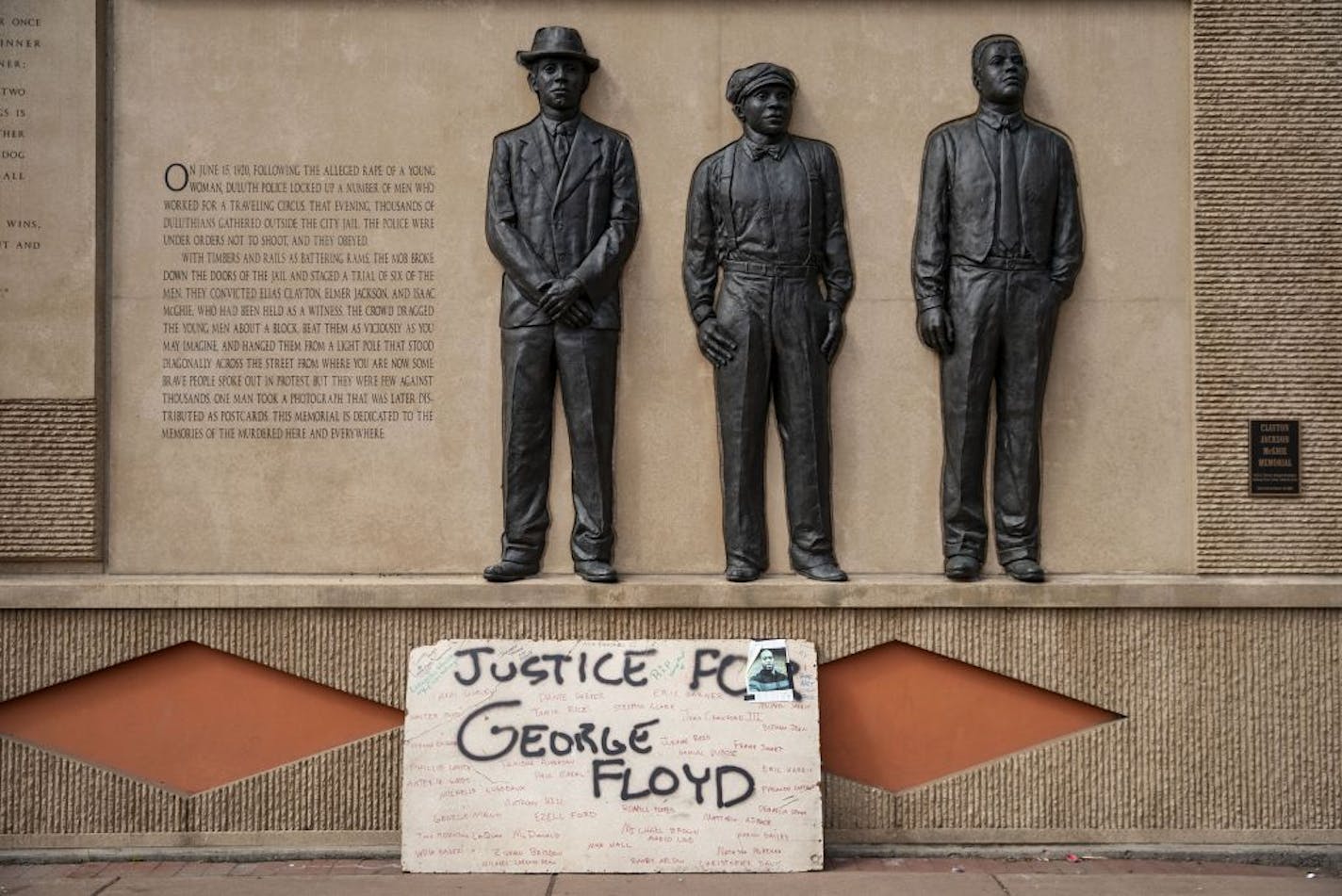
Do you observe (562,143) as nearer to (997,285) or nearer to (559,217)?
(559,217)

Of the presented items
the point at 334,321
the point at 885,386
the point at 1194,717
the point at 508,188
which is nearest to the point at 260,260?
the point at 334,321

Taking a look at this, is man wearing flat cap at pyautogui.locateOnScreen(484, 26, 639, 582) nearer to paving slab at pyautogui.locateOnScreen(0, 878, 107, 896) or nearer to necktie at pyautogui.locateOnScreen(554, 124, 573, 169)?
necktie at pyautogui.locateOnScreen(554, 124, 573, 169)

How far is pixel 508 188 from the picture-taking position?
568 centimetres

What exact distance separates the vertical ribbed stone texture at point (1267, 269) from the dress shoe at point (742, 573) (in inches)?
77.3

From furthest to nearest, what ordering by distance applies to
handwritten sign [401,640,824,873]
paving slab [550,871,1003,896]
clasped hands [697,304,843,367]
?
clasped hands [697,304,843,367] → handwritten sign [401,640,824,873] → paving slab [550,871,1003,896]

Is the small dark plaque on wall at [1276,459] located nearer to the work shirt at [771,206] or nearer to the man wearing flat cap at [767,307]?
the man wearing flat cap at [767,307]

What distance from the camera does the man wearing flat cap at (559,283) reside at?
18.4 feet

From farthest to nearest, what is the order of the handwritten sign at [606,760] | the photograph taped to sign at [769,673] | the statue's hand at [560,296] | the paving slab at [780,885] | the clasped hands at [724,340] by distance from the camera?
the clasped hands at [724,340]
the statue's hand at [560,296]
the photograph taped to sign at [769,673]
the handwritten sign at [606,760]
the paving slab at [780,885]

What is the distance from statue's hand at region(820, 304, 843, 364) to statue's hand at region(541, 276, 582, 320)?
1088 mm

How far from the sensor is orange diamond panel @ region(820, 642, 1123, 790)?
5.61m

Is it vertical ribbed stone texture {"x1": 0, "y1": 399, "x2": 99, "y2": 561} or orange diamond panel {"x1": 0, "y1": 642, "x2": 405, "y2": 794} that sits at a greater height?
vertical ribbed stone texture {"x1": 0, "y1": 399, "x2": 99, "y2": 561}

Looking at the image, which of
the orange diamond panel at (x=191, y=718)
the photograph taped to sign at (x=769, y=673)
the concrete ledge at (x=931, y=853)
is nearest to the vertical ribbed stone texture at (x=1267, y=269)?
the concrete ledge at (x=931, y=853)

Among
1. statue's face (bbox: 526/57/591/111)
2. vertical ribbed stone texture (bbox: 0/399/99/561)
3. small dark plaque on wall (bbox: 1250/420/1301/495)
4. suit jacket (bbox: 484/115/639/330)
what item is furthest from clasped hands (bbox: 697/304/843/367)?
vertical ribbed stone texture (bbox: 0/399/99/561)

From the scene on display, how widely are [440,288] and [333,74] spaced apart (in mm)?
1052
